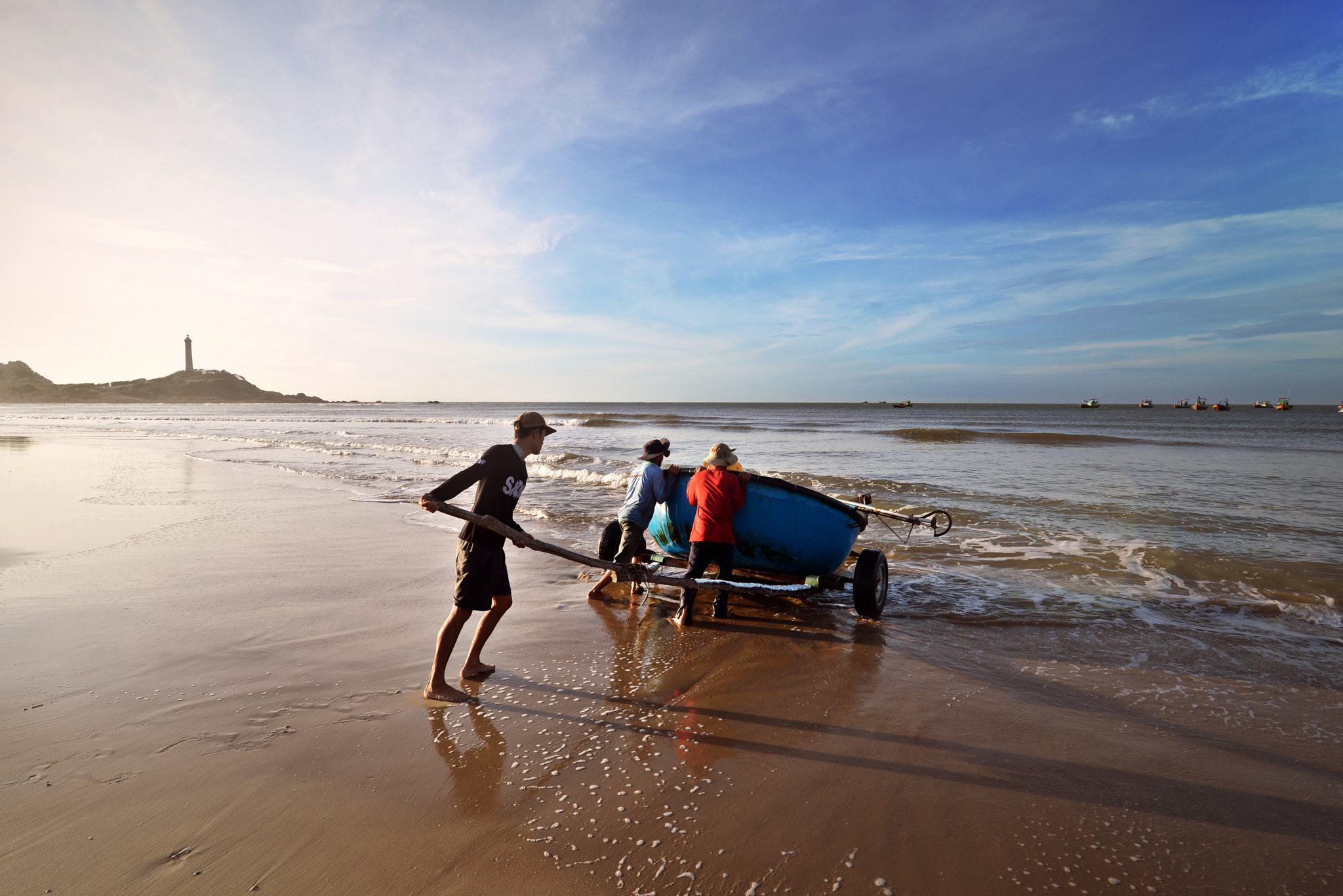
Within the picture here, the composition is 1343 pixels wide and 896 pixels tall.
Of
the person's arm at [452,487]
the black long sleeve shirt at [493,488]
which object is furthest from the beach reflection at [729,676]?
the person's arm at [452,487]

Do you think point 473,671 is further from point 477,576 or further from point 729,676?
→ point 729,676

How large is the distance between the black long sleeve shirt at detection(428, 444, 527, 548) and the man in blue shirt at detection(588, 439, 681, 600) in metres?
2.27

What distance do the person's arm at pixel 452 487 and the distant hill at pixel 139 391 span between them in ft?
433

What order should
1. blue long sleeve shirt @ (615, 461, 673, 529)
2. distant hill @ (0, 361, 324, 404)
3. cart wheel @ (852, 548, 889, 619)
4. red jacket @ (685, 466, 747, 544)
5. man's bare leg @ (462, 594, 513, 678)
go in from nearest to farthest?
man's bare leg @ (462, 594, 513, 678) < cart wheel @ (852, 548, 889, 619) < red jacket @ (685, 466, 747, 544) < blue long sleeve shirt @ (615, 461, 673, 529) < distant hill @ (0, 361, 324, 404)

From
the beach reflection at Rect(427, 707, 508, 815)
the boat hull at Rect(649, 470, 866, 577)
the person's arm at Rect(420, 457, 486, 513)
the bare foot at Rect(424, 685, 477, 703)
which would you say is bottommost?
the beach reflection at Rect(427, 707, 508, 815)

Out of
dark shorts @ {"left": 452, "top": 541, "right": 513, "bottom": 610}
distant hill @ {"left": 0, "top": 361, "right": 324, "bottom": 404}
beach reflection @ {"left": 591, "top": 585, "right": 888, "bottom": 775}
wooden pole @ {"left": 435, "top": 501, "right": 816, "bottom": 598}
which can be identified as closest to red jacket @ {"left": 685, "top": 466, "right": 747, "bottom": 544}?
wooden pole @ {"left": 435, "top": 501, "right": 816, "bottom": 598}

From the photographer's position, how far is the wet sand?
2.64 metres

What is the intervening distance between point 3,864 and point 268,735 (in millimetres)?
1131

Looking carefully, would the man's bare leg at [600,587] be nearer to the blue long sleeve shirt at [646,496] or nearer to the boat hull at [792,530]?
the blue long sleeve shirt at [646,496]

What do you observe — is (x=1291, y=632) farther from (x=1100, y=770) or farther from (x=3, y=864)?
(x=3, y=864)

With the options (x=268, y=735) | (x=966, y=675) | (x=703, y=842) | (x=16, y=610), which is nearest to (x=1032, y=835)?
(x=703, y=842)

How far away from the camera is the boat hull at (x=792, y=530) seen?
6.25 m

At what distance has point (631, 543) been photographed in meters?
6.62

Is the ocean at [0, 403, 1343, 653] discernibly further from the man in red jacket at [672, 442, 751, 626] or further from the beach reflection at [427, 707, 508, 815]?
the beach reflection at [427, 707, 508, 815]
